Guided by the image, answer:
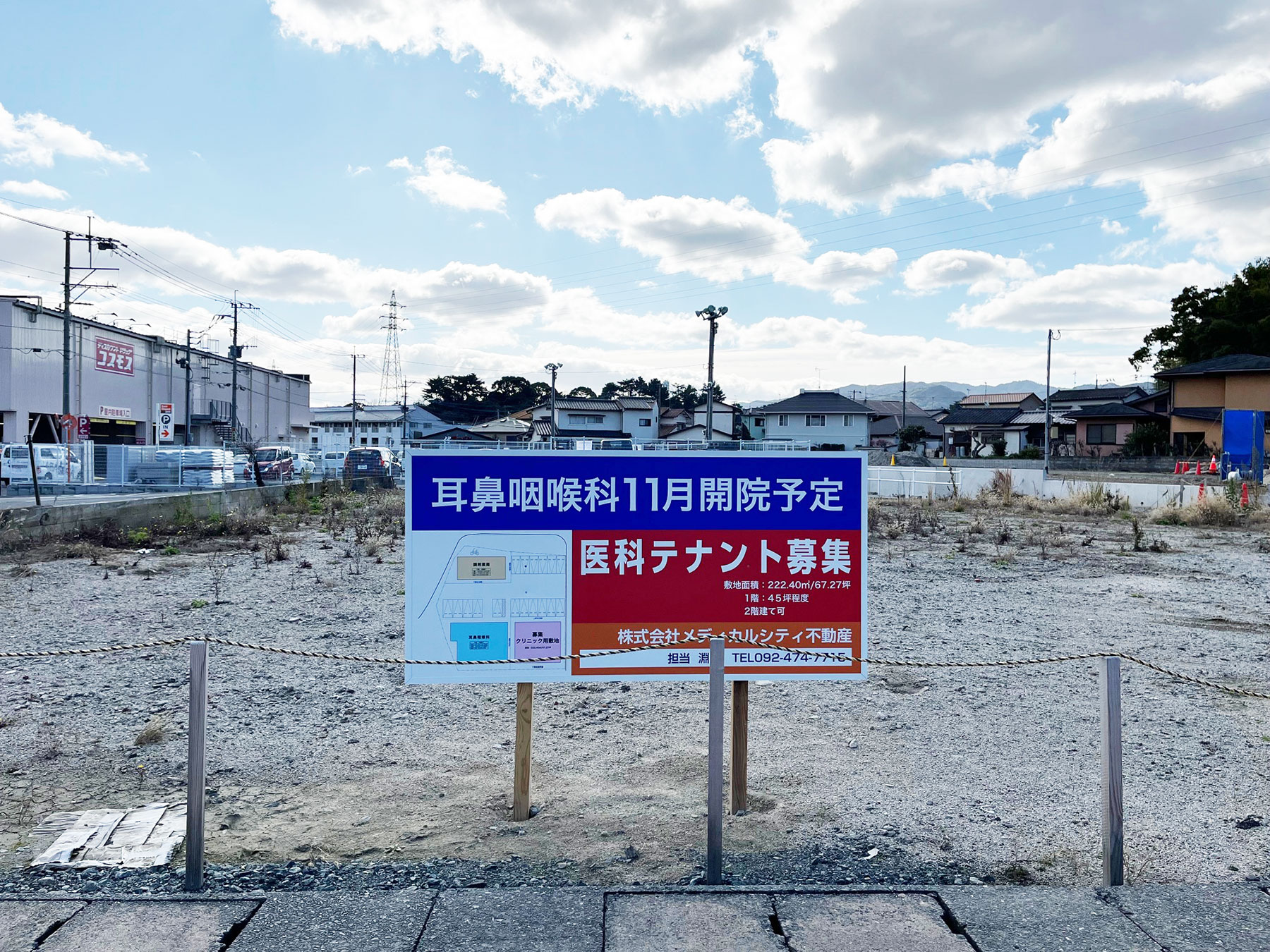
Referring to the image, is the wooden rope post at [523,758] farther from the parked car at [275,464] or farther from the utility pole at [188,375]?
the utility pole at [188,375]

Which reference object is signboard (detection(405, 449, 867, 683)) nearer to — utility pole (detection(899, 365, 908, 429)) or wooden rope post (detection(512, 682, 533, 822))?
wooden rope post (detection(512, 682, 533, 822))

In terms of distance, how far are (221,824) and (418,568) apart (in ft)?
5.11

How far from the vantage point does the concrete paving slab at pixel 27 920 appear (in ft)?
9.29

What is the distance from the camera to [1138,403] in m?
52.8

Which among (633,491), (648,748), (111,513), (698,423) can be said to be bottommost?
(648,748)

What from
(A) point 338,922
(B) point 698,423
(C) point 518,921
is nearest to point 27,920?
(A) point 338,922

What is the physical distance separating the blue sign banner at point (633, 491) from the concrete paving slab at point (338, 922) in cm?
159

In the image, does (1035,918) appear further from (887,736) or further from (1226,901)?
(887,736)

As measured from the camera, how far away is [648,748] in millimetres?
5090

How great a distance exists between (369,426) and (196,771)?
81.1 meters

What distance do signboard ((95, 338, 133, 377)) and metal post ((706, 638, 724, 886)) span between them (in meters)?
46.9

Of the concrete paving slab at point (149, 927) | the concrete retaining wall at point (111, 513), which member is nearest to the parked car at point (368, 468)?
the concrete retaining wall at point (111, 513)

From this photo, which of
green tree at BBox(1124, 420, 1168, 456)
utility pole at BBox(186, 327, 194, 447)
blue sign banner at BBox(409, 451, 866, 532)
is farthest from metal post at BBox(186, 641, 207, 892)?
green tree at BBox(1124, 420, 1168, 456)

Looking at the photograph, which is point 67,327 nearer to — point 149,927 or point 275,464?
point 275,464
